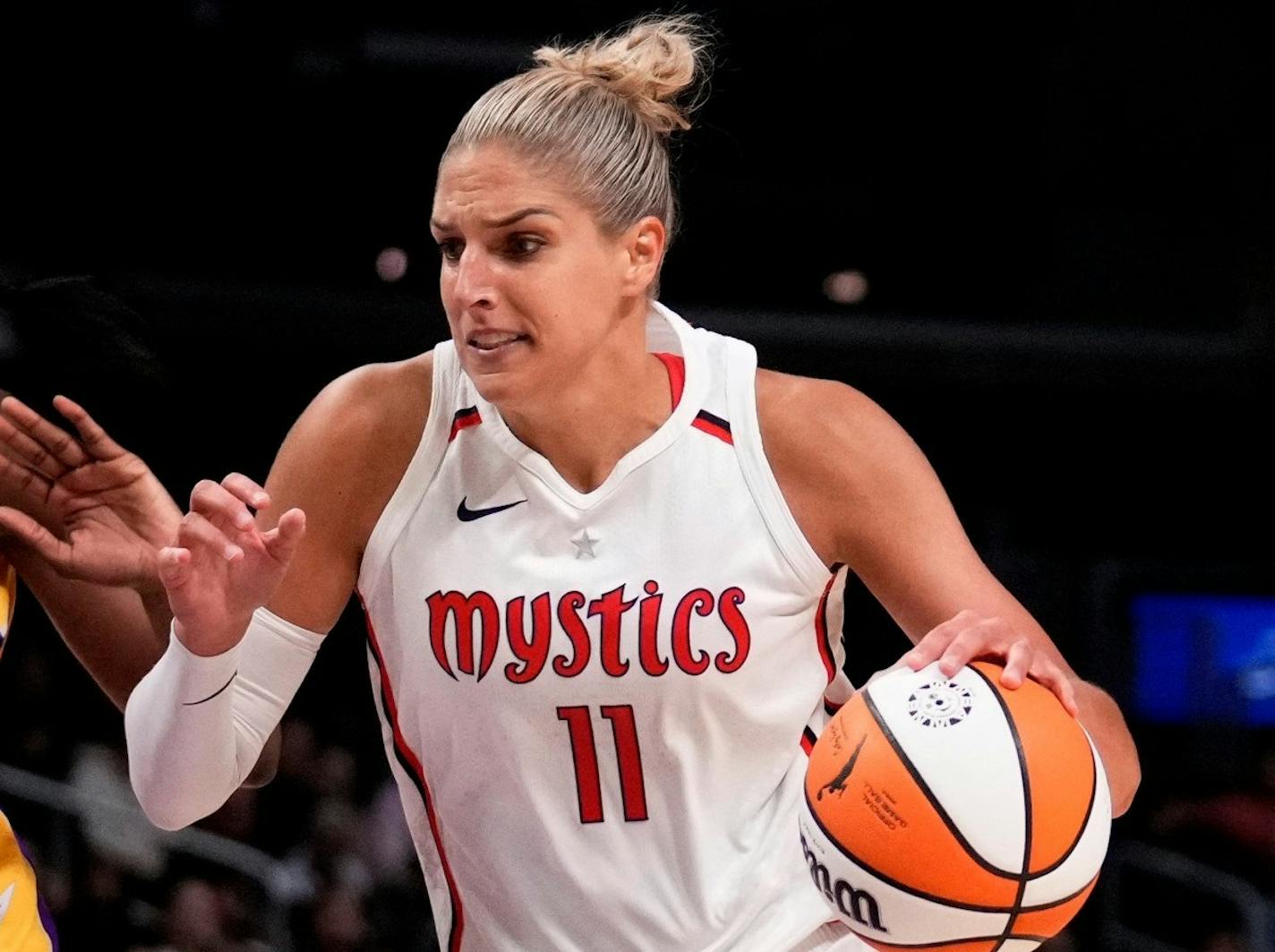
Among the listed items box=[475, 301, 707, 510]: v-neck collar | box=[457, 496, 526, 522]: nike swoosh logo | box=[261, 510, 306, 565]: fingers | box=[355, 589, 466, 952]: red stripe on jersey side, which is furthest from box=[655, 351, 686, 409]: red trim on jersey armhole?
box=[261, 510, 306, 565]: fingers

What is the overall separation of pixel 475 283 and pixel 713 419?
1.53ft

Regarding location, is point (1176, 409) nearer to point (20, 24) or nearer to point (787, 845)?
point (20, 24)

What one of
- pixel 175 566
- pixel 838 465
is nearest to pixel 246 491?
pixel 175 566

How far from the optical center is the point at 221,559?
8.07 ft

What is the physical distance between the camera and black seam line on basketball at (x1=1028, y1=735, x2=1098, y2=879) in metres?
2.35

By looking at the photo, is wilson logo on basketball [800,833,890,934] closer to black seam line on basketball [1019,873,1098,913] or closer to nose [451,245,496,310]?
black seam line on basketball [1019,873,1098,913]

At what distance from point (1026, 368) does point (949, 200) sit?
970 mm

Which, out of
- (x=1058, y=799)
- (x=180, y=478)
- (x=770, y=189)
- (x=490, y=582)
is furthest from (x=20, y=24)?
(x=1058, y=799)

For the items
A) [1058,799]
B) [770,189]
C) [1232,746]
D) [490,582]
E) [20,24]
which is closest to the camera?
[1058,799]

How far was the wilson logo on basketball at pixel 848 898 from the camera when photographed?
2383mm

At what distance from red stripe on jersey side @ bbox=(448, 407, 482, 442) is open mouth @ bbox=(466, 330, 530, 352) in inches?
9.9

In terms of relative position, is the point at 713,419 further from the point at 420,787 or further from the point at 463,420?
the point at 420,787

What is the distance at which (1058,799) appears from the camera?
2.34m

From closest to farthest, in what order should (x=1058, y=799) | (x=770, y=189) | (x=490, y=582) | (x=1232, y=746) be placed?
(x=1058, y=799)
(x=490, y=582)
(x=770, y=189)
(x=1232, y=746)
